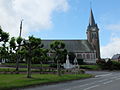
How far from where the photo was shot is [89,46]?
119375 mm

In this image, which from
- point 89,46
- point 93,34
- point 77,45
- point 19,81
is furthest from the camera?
point 77,45

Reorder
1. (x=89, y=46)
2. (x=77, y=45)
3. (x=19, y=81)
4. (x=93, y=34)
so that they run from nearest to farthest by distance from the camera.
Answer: (x=19, y=81), (x=89, y=46), (x=93, y=34), (x=77, y=45)

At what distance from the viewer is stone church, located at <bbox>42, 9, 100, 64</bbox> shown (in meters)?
116

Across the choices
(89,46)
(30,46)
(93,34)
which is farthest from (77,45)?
(30,46)

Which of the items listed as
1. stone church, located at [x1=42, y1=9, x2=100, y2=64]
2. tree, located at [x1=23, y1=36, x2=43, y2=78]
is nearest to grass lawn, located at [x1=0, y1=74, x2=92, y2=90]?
tree, located at [x1=23, y1=36, x2=43, y2=78]

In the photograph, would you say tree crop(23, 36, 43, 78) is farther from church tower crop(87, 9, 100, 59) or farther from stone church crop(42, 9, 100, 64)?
church tower crop(87, 9, 100, 59)

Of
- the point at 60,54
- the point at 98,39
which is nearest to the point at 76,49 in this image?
the point at 98,39

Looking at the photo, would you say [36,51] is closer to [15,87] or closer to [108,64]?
[15,87]

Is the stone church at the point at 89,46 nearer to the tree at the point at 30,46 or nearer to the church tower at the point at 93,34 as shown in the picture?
the church tower at the point at 93,34

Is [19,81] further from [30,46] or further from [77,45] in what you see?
[77,45]

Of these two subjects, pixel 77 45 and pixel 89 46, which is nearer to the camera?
pixel 89 46

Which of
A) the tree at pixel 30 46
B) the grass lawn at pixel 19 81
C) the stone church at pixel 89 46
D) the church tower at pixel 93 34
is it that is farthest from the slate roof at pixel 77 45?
the grass lawn at pixel 19 81

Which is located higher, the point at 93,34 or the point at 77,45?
the point at 93,34

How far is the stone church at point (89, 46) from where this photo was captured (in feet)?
382
